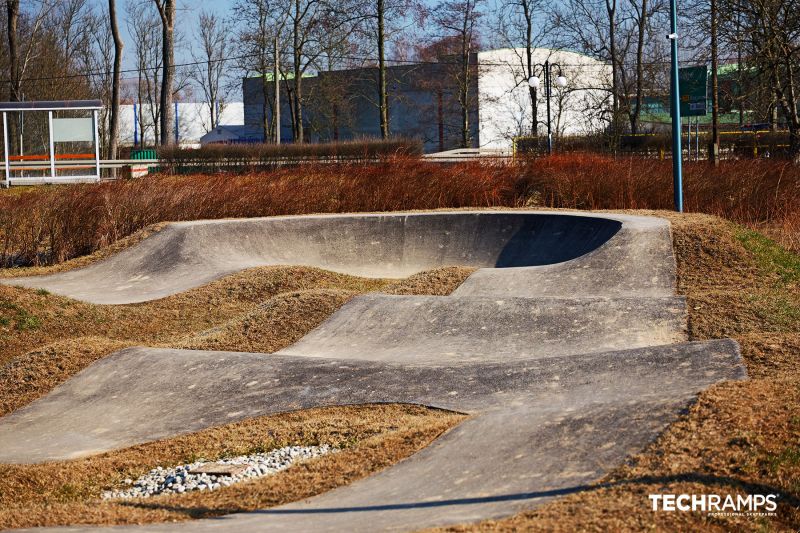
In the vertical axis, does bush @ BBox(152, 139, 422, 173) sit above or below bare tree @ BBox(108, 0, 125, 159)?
below

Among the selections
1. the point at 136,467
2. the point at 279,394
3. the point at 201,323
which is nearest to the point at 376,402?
the point at 279,394

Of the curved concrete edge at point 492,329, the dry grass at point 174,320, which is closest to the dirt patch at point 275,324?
the dry grass at point 174,320

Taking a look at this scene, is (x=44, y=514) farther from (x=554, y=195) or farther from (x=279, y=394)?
(x=554, y=195)

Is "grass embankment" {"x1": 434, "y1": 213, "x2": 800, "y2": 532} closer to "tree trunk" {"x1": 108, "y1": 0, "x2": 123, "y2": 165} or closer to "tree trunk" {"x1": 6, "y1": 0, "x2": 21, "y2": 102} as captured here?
"tree trunk" {"x1": 108, "y1": 0, "x2": 123, "y2": 165}

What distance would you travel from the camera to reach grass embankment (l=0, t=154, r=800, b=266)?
18203 millimetres

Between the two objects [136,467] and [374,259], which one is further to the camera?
[374,259]

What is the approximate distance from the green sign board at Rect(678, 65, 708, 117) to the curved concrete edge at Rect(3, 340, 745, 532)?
21681mm

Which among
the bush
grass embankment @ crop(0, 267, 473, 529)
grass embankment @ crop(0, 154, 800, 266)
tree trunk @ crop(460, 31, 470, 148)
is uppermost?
tree trunk @ crop(460, 31, 470, 148)

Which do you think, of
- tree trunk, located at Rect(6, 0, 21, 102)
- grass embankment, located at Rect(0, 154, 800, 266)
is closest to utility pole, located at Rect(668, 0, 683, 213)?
grass embankment, located at Rect(0, 154, 800, 266)

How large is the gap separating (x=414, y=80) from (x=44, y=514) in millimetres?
50046

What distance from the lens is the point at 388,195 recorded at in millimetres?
19922

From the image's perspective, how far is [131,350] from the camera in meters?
10.4

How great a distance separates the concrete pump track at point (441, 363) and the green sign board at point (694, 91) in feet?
46.0

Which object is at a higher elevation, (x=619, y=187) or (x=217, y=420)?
(x=619, y=187)
